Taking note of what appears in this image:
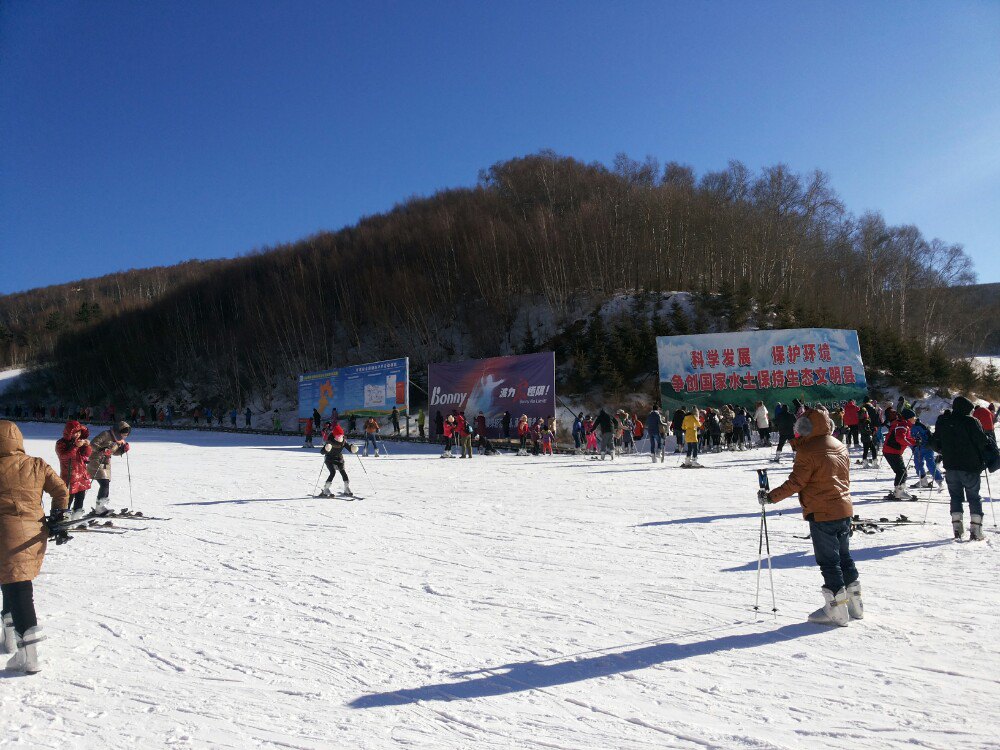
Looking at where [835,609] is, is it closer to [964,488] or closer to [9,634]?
[964,488]

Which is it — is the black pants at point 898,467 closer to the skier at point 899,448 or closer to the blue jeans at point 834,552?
the skier at point 899,448

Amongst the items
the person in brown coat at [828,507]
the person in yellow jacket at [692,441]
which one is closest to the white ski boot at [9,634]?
the person in brown coat at [828,507]

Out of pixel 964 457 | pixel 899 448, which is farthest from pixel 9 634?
pixel 899 448

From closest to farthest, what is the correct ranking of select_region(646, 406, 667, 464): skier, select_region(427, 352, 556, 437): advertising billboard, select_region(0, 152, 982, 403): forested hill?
select_region(646, 406, 667, 464): skier
select_region(427, 352, 556, 437): advertising billboard
select_region(0, 152, 982, 403): forested hill

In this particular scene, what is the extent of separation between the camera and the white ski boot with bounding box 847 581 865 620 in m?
4.51

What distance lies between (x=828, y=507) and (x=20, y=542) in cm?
542

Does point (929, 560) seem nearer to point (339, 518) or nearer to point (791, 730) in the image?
point (791, 730)

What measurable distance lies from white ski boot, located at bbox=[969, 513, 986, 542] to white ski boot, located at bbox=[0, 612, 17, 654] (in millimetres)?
8712

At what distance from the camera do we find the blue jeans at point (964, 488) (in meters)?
6.61

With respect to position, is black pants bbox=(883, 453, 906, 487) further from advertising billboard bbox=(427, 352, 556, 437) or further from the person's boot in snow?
advertising billboard bbox=(427, 352, 556, 437)

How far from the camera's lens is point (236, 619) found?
4871mm

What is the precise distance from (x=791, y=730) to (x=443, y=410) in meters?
23.2

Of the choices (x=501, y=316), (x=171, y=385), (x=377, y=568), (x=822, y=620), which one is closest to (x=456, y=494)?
(x=377, y=568)

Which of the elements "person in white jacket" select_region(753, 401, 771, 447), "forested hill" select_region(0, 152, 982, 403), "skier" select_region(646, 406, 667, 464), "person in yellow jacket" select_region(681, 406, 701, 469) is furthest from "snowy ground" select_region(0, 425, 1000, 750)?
"forested hill" select_region(0, 152, 982, 403)
